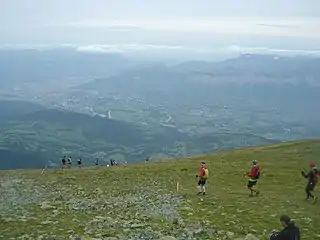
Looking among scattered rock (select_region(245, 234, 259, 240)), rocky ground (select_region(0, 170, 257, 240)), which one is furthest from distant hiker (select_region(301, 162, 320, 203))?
scattered rock (select_region(245, 234, 259, 240))

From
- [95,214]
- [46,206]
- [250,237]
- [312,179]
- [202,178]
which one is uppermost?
[312,179]

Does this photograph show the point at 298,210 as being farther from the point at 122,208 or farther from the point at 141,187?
the point at 141,187

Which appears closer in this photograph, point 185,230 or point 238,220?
point 185,230

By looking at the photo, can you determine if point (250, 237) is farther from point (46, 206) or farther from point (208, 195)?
point (46, 206)

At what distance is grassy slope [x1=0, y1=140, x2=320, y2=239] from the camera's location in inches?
1086

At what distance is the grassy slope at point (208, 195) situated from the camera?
1086 inches

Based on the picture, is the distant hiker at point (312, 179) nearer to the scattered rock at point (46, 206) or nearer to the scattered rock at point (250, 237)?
the scattered rock at point (250, 237)

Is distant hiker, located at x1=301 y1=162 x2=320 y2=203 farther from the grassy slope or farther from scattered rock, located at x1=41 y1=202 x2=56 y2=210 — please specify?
scattered rock, located at x1=41 y1=202 x2=56 y2=210

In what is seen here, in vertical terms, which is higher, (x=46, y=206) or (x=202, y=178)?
(x=202, y=178)

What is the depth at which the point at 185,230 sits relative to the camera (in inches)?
1032

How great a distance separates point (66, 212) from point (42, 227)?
431 centimetres

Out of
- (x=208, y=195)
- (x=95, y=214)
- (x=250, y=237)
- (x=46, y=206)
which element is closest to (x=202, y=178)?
(x=208, y=195)

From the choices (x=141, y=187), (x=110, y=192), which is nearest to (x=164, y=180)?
(x=141, y=187)

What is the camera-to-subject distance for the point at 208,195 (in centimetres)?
3794
